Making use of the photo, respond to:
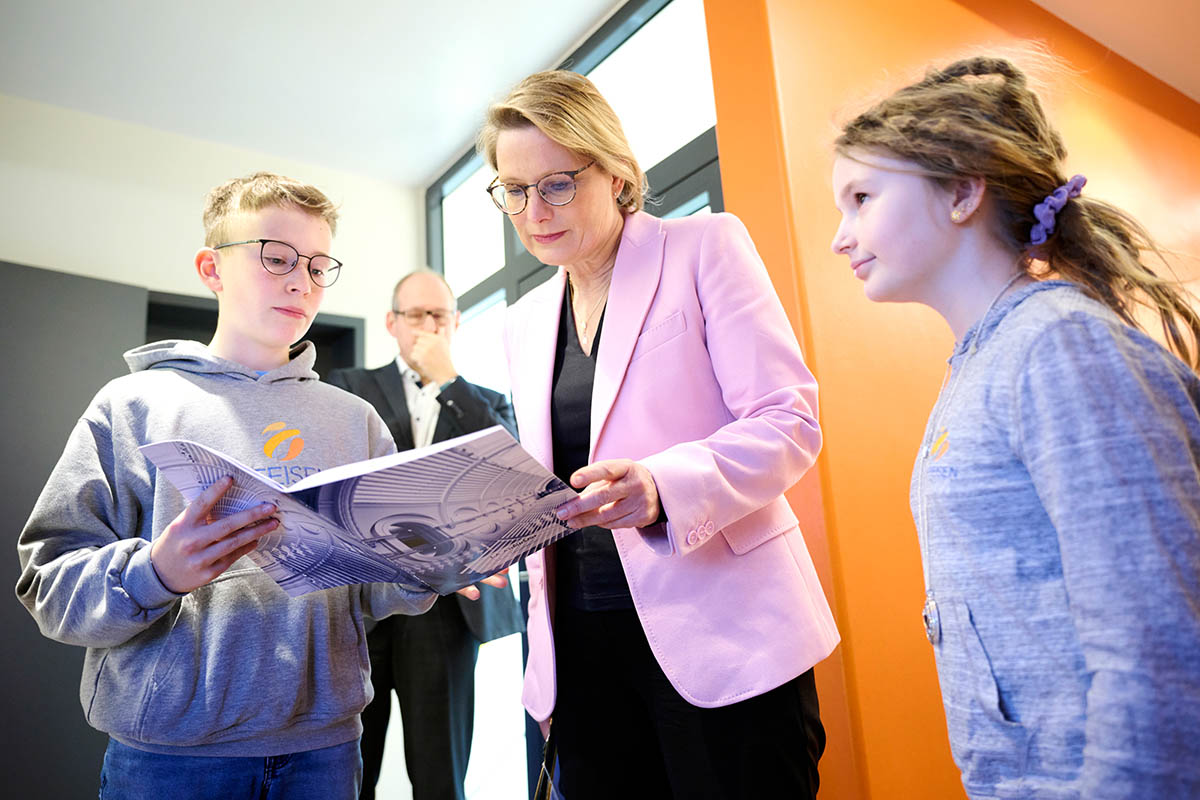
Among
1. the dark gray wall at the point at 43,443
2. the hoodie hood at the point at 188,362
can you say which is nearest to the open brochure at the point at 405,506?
the hoodie hood at the point at 188,362

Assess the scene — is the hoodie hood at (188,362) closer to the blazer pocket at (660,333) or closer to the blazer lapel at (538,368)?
the blazer lapel at (538,368)

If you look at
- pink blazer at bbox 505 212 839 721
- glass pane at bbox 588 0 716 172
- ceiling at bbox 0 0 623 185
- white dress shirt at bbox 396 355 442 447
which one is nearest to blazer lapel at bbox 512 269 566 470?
pink blazer at bbox 505 212 839 721

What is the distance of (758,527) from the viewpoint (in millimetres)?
1089

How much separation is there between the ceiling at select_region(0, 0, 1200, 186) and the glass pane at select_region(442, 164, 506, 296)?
40cm

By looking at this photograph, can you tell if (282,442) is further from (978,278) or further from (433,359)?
(433,359)

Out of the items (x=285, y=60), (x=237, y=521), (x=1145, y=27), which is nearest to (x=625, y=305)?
(x=237, y=521)

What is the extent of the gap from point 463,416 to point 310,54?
6.74 ft

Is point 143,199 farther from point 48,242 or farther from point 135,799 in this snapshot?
point 135,799

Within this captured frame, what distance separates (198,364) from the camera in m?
1.24

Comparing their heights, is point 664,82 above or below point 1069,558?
above

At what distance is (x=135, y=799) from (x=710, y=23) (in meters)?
2.18

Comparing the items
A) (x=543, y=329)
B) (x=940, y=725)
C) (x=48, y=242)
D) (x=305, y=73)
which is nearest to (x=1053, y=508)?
(x=543, y=329)

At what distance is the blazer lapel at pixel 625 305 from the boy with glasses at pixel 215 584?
1.34 ft

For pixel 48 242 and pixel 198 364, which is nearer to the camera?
pixel 198 364
